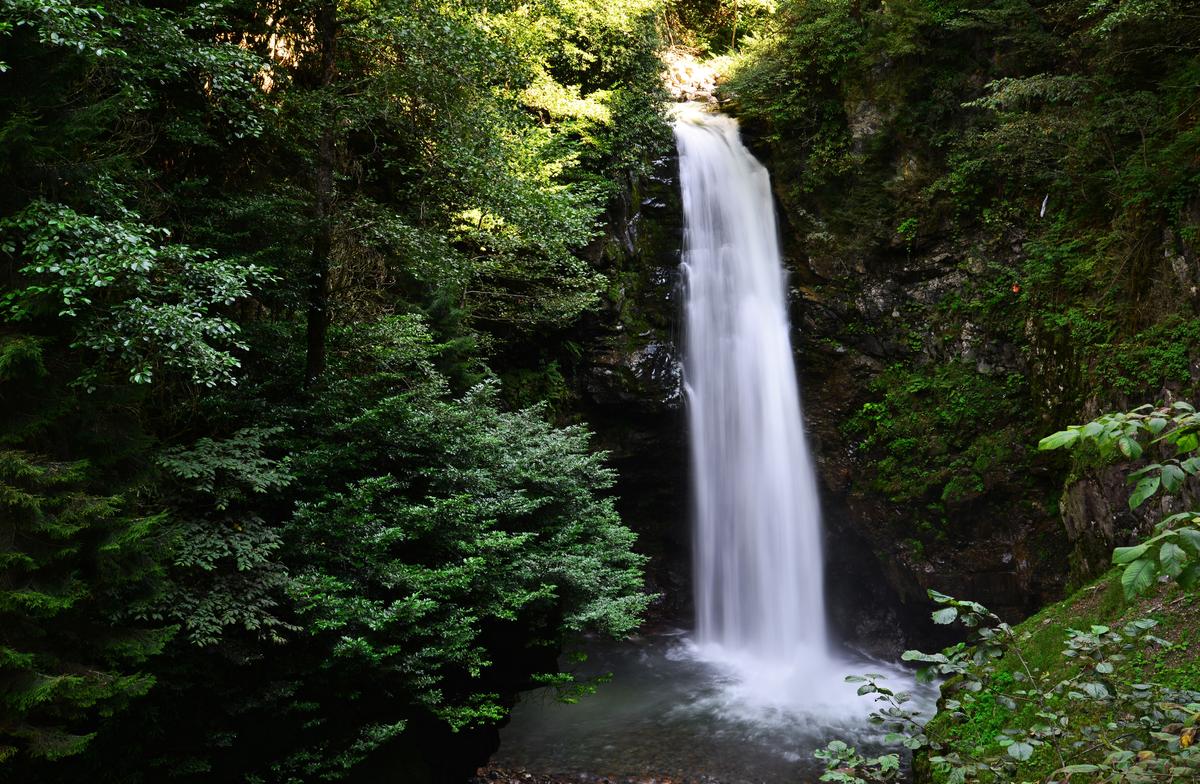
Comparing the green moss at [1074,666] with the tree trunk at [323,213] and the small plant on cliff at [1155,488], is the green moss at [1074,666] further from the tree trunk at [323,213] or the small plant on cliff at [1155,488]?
the tree trunk at [323,213]

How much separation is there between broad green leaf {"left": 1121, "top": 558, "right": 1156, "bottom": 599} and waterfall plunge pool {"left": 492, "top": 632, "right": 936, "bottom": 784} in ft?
22.5

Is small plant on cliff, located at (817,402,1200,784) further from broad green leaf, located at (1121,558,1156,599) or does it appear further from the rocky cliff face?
the rocky cliff face

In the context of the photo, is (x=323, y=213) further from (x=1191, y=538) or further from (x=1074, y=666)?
(x=1074, y=666)

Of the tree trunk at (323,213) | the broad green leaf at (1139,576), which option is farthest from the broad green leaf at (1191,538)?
the tree trunk at (323,213)

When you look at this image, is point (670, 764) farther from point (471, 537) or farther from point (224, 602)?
point (224, 602)

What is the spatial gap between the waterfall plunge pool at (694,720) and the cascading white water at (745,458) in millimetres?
A: 838

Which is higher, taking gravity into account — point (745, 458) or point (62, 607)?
point (745, 458)

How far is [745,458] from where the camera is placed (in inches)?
503

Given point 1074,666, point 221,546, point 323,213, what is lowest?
point 1074,666

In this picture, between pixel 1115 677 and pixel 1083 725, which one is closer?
pixel 1083 725

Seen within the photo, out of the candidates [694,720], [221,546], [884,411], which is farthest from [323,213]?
[884,411]

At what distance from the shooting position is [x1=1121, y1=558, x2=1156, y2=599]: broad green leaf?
5.72 feet

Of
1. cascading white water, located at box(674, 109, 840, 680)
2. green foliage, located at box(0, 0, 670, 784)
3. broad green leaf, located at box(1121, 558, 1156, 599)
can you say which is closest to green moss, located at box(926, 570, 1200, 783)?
green foliage, located at box(0, 0, 670, 784)

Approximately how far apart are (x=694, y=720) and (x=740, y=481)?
4.65 m
